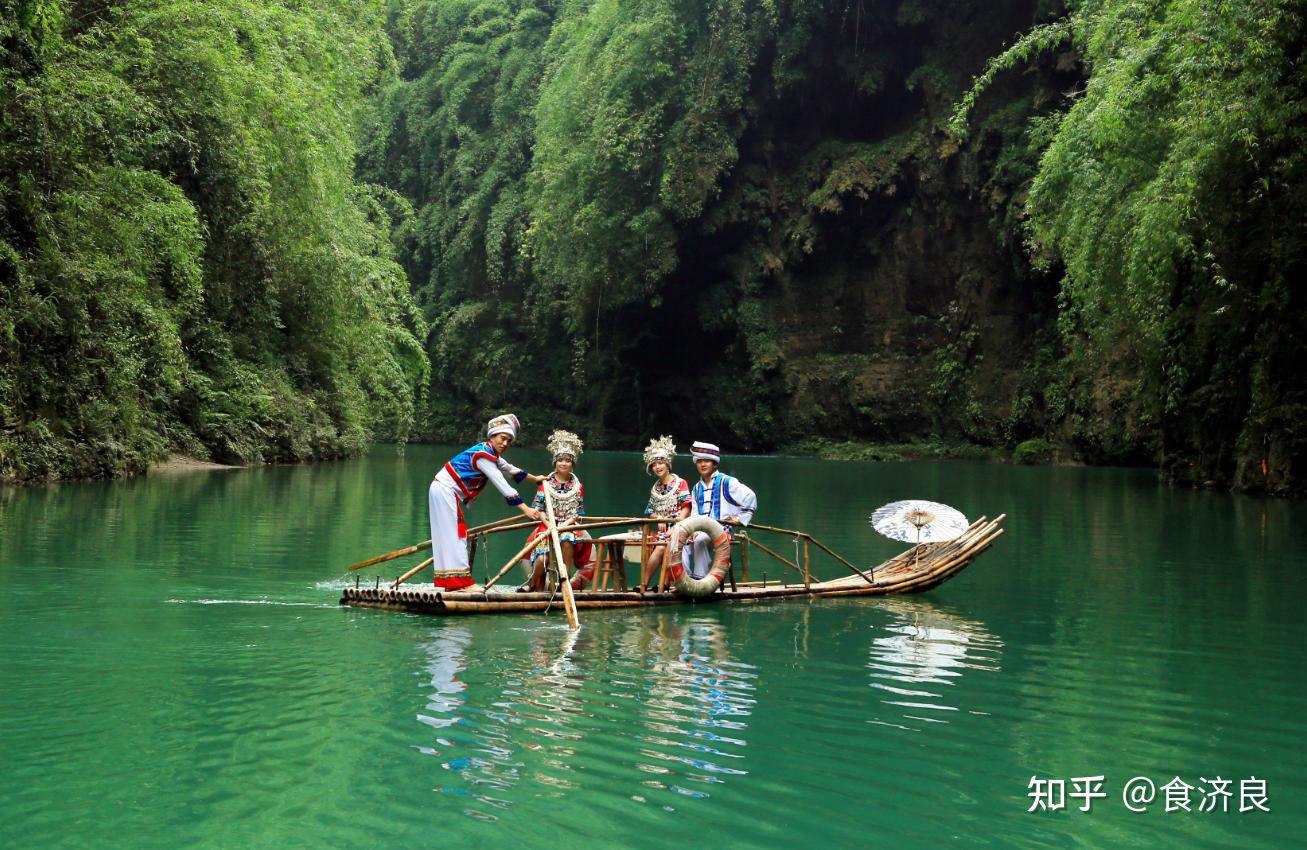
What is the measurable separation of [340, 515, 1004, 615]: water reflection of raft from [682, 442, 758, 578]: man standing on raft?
227mm

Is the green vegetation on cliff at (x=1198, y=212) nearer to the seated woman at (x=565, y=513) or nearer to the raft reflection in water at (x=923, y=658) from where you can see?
the raft reflection in water at (x=923, y=658)

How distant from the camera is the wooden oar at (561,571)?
938cm

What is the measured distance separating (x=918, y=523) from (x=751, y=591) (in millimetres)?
1954

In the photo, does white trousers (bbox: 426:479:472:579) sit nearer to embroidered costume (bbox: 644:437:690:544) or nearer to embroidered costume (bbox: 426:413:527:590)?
embroidered costume (bbox: 426:413:527:590)

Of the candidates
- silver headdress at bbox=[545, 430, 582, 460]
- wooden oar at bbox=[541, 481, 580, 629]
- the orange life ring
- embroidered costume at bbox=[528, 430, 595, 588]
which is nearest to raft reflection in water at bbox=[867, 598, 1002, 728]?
the orange life ring

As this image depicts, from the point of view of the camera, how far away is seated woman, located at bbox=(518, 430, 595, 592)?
10.7 m

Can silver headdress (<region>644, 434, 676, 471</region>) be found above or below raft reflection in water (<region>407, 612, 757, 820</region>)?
above

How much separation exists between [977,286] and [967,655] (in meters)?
36.6

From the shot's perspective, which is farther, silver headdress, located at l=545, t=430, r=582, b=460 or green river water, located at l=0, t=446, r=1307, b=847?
silver headdress, located at l=545, t=430, r=582, b=460

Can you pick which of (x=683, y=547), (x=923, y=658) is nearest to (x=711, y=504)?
(x=683, y=547)

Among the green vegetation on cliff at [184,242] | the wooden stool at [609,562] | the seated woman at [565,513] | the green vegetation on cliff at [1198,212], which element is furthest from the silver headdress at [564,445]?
the green vegetation on cliff at [184,242]

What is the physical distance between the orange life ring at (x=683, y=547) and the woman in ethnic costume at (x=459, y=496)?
1225 mm

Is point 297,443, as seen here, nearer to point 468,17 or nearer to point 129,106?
point 129,106

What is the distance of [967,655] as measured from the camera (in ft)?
28.3
